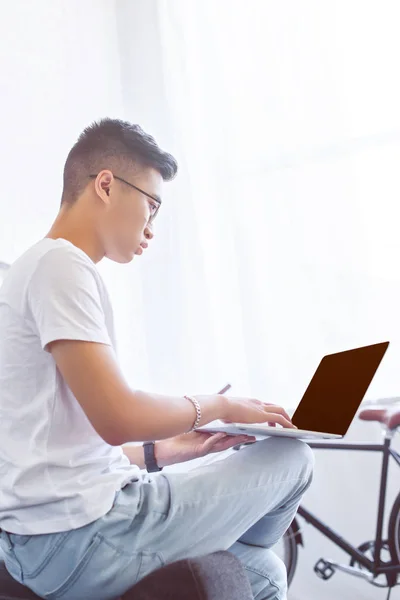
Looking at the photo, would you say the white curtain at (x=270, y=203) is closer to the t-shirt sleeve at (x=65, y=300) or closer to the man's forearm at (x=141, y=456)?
the man's forearm at (x=141, y=456)

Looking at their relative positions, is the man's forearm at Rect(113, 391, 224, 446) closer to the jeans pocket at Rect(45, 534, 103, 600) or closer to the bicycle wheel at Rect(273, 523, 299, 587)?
the jeans pocket at Rect(45, 534, 103, 600)

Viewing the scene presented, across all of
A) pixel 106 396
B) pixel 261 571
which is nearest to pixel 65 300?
pixel 106 396

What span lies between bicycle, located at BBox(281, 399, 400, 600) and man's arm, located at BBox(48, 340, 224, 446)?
3.62 feet

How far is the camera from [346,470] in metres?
1.90

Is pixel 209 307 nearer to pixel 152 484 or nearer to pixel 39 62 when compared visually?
pixel 39 62

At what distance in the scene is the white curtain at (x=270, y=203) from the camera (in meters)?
1.91

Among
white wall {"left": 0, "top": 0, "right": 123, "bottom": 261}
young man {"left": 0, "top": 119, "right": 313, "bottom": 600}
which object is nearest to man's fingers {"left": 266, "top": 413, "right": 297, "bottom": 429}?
young man {"left": 0, "top": 119, "right": 313, "bottom": 600}

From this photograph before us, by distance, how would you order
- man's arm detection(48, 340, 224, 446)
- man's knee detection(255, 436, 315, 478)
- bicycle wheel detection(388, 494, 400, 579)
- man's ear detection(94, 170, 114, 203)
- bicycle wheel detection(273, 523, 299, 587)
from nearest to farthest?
man's arm detection(48, 340, 224, 446)
man's knee detection(255, 436, 315, 478)
man's ear detection(94, 170, 114, 203)
bicycle wheel detection(388, 494, 400, 579)
bicycle wheel detection(273, 523, 299, 587)

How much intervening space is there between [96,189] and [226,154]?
1112 mm

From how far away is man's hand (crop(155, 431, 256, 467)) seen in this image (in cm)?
112

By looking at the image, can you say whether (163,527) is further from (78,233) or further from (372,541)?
(372,541)

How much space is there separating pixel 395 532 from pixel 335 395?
35.1 inches

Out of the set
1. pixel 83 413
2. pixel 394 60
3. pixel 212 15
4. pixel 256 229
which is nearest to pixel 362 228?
pixel 256 229

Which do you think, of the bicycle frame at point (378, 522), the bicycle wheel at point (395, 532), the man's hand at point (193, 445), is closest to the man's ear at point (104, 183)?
the man's hand at point (193, 445)
